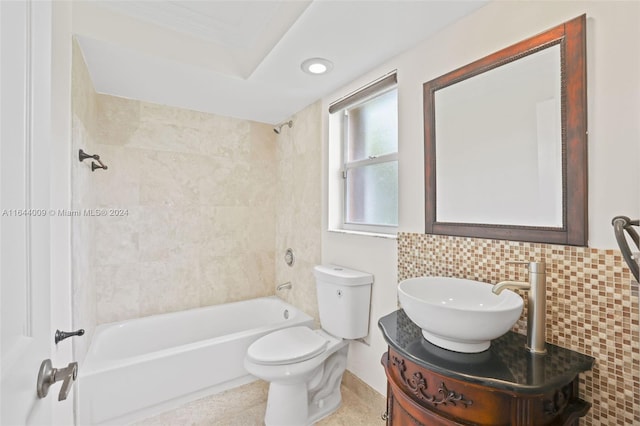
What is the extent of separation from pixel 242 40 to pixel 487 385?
2.18 metres

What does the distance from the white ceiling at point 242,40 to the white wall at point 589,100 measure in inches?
4.9

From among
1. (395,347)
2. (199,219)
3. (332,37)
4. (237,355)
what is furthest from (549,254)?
(199,219)

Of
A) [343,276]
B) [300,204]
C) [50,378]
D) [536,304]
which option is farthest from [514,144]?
[300,204]

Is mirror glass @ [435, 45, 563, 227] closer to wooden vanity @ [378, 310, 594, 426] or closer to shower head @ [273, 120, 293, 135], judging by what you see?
wooden vanity @ [378, 310, 594, 426]

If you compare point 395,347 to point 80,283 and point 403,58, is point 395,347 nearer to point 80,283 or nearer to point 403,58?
point 403,58

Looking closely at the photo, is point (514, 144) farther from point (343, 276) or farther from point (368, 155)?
point (343, 276)

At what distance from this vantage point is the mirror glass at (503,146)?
111cm

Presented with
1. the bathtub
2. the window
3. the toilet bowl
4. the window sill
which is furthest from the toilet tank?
the bathtub

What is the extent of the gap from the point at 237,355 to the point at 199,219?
125cm

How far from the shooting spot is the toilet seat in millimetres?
1659

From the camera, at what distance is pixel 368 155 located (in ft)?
6.90

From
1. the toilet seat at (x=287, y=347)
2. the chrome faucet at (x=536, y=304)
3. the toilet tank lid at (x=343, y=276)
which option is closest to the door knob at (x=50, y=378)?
the toilet seat at (x=287, y=347)

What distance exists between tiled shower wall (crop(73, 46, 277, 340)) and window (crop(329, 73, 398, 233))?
3.41 ft

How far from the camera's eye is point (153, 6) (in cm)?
163
